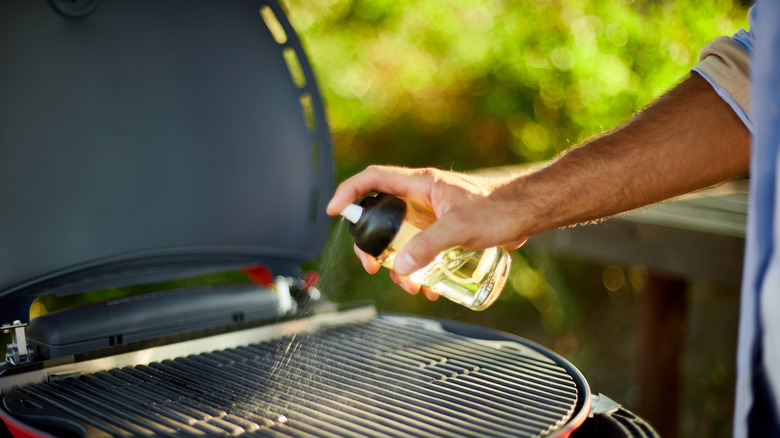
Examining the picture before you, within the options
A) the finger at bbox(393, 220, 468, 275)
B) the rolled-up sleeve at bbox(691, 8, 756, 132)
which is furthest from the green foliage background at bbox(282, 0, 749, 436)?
the finger at bbox(393, 220, 468, 275)

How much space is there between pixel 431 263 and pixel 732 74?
2.22 ft

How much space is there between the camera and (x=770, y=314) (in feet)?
2.68

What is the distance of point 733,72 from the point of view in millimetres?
1286

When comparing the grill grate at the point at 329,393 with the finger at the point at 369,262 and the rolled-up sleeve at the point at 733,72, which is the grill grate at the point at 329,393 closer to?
the finger at the point at 369,262

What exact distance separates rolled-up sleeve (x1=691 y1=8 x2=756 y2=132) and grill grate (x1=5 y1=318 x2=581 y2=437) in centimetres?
61

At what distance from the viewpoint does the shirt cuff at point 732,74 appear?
4.18 feet

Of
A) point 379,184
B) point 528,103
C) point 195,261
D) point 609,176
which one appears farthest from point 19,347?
point 528,103

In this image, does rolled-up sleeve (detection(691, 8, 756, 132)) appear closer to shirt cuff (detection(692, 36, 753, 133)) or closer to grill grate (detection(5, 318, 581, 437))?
shirt cuff (detection(692, 36, 753, 133))

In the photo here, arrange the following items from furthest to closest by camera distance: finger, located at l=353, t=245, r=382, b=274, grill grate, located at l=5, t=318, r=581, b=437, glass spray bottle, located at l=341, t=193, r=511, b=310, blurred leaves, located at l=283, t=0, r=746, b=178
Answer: blurred leaves, located at l=283, t=0, r=746, b=178, finger, located at l=353, t=245, r=382, b=274, glass spray bottle, located at l=341, t=193, r=511, b=310, grill grate, located at l=5, t=318, r=581, b=437

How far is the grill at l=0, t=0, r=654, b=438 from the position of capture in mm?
1147

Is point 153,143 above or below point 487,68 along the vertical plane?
below

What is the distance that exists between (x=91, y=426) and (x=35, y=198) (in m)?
0.59

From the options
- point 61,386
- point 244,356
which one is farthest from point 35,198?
point 244,356

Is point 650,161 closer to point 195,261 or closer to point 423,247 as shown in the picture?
point 423,247
